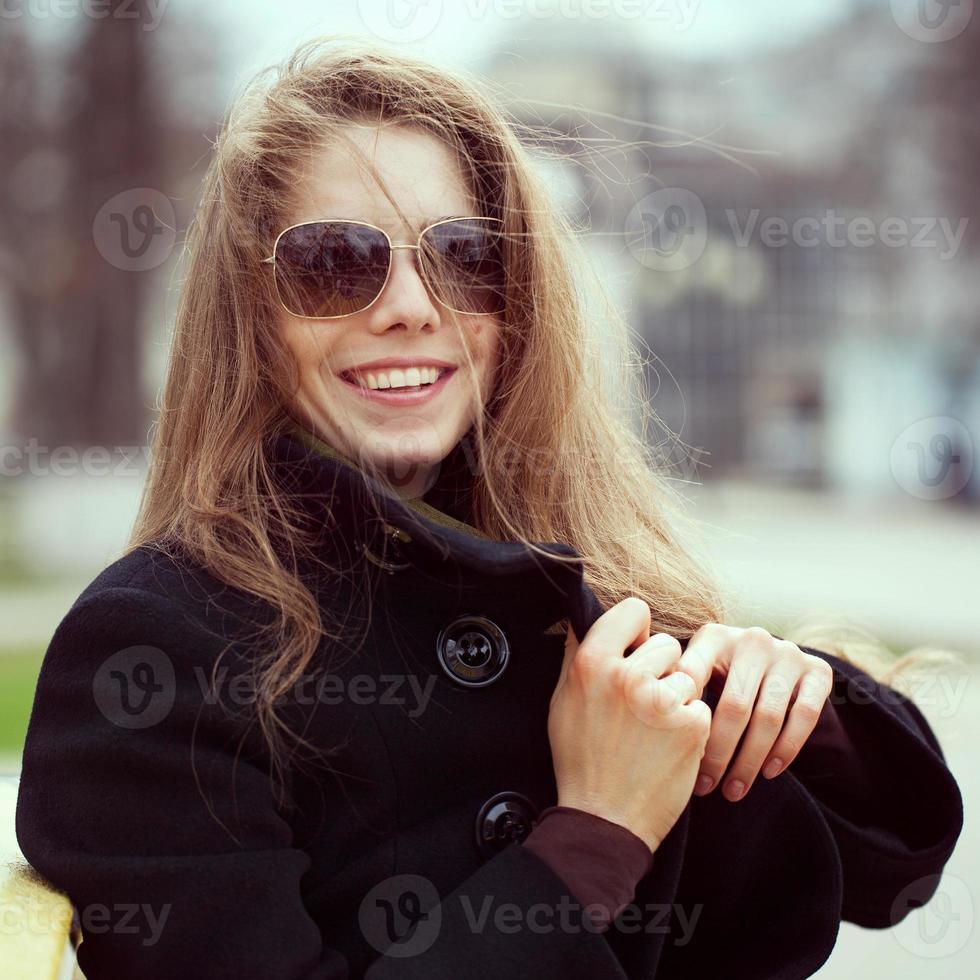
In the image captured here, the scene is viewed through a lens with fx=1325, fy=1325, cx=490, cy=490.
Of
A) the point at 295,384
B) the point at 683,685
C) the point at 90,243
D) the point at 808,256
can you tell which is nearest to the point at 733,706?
the point at 683,685

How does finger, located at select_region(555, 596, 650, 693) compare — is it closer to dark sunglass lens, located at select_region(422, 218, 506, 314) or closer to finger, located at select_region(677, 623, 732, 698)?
finger, located at select_region(677, 623, 732, 698)

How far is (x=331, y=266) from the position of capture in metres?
2.00

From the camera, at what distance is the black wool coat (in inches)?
65.4

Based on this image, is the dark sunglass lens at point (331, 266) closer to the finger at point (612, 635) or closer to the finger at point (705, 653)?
the finger at point (612, 635)

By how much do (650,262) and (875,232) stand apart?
5662mm

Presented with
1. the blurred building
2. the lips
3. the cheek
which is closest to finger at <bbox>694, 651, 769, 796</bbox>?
the lips

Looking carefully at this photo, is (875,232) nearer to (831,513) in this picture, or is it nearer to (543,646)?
(831,513)

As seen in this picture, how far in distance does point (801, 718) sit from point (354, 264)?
3.14ft

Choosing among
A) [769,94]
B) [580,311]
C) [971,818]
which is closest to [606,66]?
[769,94]

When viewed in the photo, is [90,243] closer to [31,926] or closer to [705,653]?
[705,653]

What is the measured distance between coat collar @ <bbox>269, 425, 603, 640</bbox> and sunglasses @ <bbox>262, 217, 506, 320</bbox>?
21 centimetres

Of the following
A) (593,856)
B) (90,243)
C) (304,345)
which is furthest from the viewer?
(90,243)

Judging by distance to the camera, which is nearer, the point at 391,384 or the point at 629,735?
the point at 629,735

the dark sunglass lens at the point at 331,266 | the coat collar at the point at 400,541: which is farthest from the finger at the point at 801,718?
the dark sunglass lens at the point at 331,266
